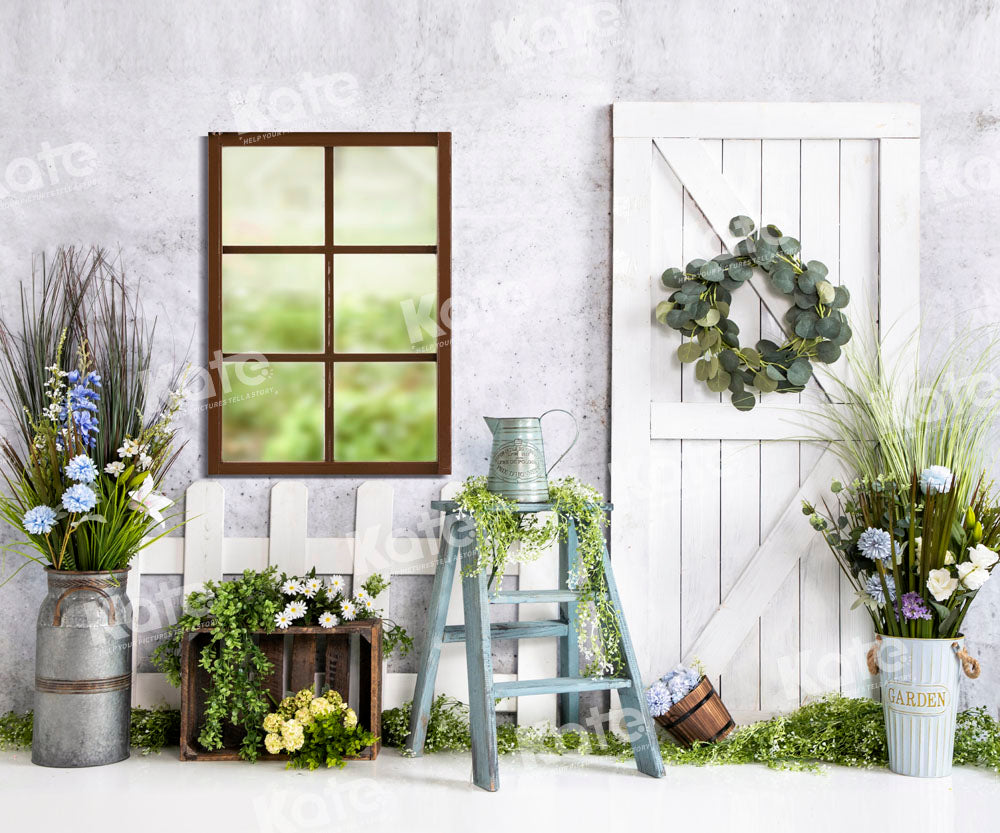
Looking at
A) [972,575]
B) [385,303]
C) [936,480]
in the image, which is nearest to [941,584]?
[972,575]

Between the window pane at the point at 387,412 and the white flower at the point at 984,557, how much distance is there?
1949 millimetres

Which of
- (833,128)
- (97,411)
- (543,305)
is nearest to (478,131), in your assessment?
(543,305)

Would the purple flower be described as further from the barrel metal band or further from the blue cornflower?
the barrel metal band

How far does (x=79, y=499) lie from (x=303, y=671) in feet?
2.88

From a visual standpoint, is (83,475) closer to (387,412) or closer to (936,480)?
(387,412)

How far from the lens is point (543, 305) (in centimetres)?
312

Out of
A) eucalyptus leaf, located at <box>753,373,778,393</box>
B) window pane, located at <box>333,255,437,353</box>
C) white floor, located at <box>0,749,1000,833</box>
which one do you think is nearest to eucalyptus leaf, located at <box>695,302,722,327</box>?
eucalyptus leaf, located at <box>753,373,778,393</box>

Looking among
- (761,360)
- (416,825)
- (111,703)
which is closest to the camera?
(416,825)

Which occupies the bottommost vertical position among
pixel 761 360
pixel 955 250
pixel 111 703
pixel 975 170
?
pixel 111 703

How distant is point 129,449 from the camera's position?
2.84 m

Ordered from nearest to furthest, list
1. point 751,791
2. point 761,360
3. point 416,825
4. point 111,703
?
point 416,825 < point 751,791 < point 111,703 < point 761,360

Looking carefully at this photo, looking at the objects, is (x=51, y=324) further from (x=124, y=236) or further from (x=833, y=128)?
(x=833, y=128)

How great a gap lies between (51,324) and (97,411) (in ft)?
1.50

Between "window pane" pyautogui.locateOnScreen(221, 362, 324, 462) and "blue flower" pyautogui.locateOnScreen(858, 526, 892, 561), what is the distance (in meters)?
1.84
